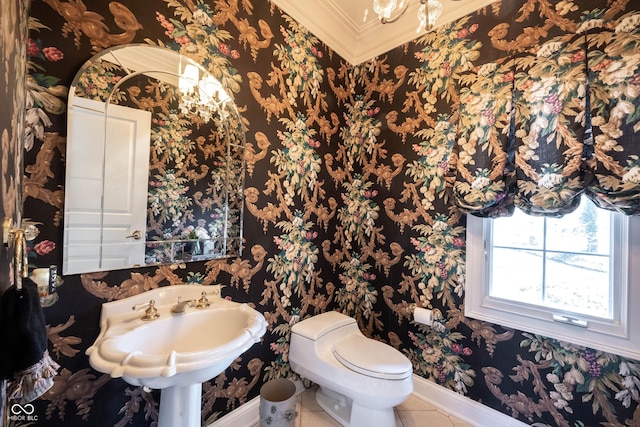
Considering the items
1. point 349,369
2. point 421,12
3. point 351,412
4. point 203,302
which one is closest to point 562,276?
point 349,369

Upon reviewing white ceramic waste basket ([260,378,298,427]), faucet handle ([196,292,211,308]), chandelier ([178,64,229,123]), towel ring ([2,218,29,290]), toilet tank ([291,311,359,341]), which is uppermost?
chandelier ([178,64,229,123])

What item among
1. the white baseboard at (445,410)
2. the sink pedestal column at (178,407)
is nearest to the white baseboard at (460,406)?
the white baseboard at (445,410)

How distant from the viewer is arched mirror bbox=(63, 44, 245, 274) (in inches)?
39.2

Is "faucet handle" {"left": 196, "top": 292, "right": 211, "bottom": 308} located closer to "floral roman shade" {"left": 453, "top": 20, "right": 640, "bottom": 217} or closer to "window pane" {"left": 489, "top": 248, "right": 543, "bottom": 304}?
"floral roman shade" {"left": 453, "top": 20, "right": 640, "bottom": 217}

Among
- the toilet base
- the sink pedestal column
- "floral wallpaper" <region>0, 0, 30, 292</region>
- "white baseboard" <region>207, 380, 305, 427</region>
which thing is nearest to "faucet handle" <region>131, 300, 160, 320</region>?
the sink pedestal column

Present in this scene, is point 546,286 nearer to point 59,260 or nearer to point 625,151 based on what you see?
point 625,151

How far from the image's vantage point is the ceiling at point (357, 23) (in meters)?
1.66

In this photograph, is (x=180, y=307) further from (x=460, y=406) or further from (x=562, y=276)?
(x=562, y=276)

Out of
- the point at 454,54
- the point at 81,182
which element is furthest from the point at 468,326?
the point at 81,182

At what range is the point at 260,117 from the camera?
61.1 inches

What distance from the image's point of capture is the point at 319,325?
1.70 meters

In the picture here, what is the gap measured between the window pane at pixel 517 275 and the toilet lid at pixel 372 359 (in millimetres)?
702

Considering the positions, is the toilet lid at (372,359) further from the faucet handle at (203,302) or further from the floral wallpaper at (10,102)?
the floral wallpaper at (10,102)

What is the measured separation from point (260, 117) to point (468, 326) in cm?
180
